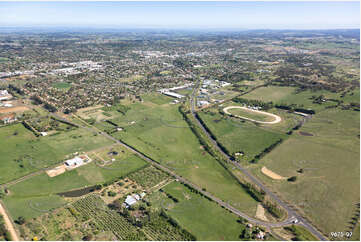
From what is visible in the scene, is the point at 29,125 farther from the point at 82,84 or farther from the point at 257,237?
the point at 257,237

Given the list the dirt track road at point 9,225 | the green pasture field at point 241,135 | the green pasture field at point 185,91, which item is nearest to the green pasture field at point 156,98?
the green pasture field at point 185,91

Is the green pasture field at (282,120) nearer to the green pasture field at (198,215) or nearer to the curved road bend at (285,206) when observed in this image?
the curved road bend at (285,206)

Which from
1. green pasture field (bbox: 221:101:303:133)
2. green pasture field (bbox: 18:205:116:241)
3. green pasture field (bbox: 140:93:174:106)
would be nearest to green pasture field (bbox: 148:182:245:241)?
green pasture field (bbox: 18:205:116:241)

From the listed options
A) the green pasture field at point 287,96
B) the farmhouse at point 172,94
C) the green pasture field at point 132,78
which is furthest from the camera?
the green pasture field at point 132,78

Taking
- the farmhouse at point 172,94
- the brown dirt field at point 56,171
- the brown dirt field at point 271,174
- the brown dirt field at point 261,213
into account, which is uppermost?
the farmhouse at point 172,94

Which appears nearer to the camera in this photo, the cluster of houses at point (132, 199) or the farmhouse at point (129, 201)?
the farmhouse at point (129, 201)

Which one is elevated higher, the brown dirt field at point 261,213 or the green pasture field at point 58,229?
the brown dirt field at point 261,213

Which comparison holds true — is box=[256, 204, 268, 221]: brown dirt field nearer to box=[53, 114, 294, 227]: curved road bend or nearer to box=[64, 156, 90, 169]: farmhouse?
box=[53, 114, 294, 227]: curved road bend
